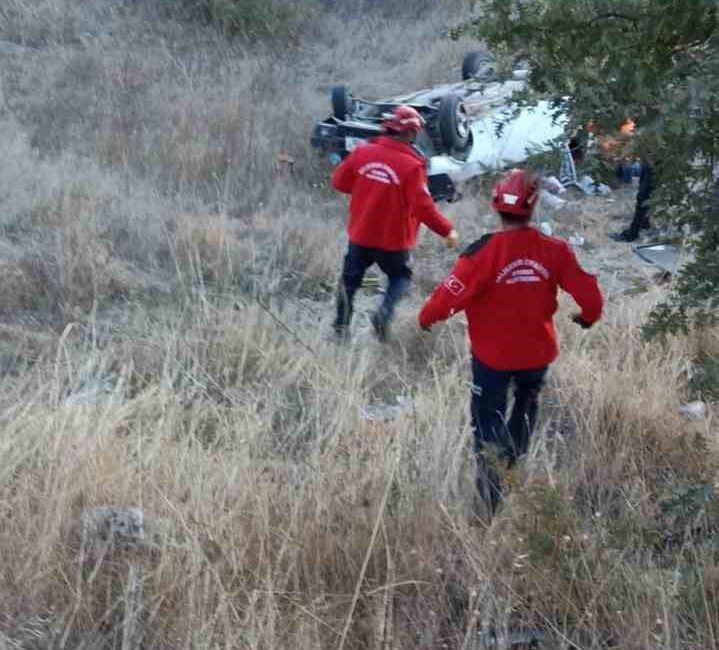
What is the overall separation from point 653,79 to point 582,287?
57.4 inches

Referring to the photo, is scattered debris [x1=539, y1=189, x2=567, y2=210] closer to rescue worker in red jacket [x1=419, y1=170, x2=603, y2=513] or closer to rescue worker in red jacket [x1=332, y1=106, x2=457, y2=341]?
rescue worker in red jacket [x1=332, y1=106, x2=457, y2=341]

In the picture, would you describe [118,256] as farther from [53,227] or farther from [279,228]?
[279,228]

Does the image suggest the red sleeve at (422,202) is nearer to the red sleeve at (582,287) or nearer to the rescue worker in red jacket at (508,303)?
the rescue worker in red jacket at (508,303)

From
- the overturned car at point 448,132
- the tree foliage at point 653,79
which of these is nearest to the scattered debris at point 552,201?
the overturned car at point 448,132

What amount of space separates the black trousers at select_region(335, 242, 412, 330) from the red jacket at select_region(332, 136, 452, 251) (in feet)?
0.21

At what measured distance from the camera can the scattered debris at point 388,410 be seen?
16.0 ft

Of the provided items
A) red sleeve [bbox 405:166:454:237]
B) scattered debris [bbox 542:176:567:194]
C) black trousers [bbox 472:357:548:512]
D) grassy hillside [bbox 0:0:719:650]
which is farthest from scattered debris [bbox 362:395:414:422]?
red sleeve [bbox 405:166:454:237]

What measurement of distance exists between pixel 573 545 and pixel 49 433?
1.97 meters

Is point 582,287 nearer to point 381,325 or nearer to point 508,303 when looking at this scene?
point 508,303

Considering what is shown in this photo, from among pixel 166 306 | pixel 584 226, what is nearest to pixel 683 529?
pixel 166 306

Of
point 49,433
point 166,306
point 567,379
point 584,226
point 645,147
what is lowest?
point 584,226

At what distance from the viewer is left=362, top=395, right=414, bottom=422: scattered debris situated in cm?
487

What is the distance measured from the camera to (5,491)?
3914mm

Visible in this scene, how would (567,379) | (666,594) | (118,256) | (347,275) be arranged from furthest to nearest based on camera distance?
(118,256) → (347,275) → (567,379) → (666,594)
